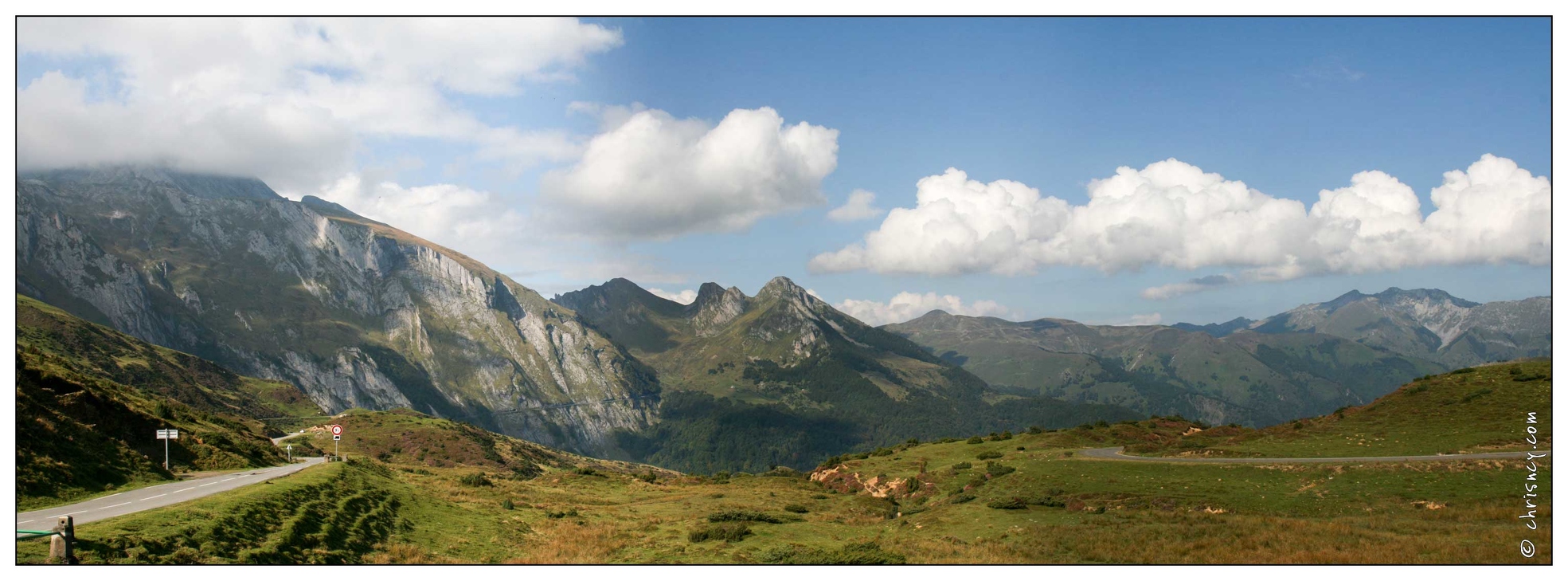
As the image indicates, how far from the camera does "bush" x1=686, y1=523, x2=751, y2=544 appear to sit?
43.8m

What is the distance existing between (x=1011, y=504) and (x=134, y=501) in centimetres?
5087

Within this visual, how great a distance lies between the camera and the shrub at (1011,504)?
53316mm

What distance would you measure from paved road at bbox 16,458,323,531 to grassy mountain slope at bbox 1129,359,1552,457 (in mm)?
73800

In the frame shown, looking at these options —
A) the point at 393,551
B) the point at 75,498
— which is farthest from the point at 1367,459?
the point at 75,498

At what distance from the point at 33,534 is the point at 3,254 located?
44.7ft

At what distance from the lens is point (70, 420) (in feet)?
158

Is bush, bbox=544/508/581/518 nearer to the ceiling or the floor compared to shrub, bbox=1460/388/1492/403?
nearer to the floor

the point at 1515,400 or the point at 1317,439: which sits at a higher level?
the point at 1515,400

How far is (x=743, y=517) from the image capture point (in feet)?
170

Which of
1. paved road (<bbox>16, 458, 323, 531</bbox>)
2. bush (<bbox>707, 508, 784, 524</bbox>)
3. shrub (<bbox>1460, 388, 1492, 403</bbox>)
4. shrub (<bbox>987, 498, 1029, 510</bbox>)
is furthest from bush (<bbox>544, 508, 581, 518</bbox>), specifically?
shrub (<bbox>1460, 388, 1492, 403</bbox>)

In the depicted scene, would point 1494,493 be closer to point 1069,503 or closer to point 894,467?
point 1069,503

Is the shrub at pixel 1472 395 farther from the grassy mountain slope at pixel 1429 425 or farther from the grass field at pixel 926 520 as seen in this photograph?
the grass field at pixel 926 520

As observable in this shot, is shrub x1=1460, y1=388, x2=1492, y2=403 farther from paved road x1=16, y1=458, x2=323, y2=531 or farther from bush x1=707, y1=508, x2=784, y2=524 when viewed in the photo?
paved road x1=16, y1=458, x2=323, y2=531

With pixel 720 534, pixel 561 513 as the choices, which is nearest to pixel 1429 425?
pixel 720 534
